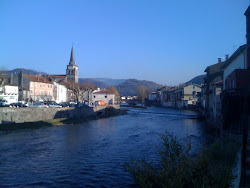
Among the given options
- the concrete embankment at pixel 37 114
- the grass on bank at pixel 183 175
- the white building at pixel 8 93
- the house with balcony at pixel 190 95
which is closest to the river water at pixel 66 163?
the grass on bank at pixel 183 175

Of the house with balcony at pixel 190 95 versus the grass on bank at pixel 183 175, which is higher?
the house with balcony at pixel 190 95

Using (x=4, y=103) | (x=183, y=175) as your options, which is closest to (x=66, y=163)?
(x=183, y=175)

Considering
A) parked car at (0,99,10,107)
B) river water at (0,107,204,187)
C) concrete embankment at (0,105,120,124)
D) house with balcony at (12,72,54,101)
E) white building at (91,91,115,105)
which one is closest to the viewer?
river water at (0,107,204,187)

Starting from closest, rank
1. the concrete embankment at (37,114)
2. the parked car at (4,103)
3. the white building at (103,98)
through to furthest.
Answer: the concrete embankment at (37,114), the parked car at (4,103), the white building at (103,98)

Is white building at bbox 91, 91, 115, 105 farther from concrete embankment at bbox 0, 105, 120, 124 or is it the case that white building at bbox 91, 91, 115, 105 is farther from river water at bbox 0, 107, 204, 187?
river water at bbox 0, 107, 204, 187

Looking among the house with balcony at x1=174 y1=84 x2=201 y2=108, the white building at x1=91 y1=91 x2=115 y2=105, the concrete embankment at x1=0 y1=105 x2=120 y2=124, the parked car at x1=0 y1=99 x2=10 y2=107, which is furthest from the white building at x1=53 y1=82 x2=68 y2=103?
the house with balcony at x1=174 y1=84 x2=201 y2=108

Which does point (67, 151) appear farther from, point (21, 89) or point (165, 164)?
point (21, 89)

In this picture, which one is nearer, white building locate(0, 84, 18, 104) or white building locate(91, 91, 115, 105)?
white building locate(0, 84, 18, 104)

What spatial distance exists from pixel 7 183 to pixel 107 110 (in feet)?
181

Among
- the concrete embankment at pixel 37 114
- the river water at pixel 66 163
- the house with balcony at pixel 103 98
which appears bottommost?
the river water at pixel 66 163

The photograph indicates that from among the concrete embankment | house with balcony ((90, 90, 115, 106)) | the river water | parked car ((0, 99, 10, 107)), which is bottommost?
the river water

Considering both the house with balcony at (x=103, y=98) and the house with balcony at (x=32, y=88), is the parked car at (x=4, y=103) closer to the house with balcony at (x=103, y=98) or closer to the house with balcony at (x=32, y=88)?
the house with balcony at (x=32, y=88)

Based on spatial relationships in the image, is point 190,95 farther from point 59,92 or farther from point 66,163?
point 66,163

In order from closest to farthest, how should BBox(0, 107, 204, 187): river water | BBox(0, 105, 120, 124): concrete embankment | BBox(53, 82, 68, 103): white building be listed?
BBox(0, 107, 204, 187): river water, BBox(0, 105, 120, 124): concrete embankment, BBox(53, 82, 68, 103): white building
